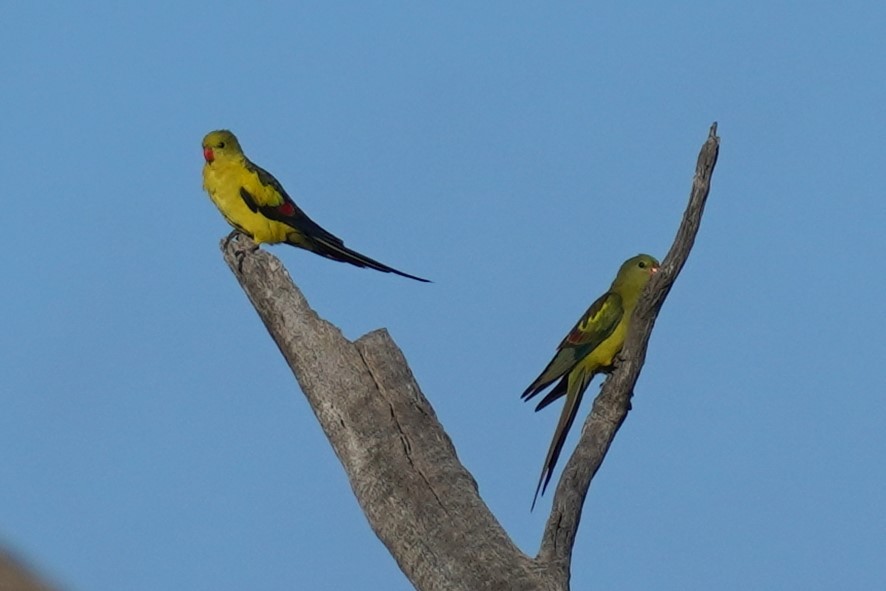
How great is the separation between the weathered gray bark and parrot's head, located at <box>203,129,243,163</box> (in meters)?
2.84

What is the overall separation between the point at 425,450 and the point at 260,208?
3.35m

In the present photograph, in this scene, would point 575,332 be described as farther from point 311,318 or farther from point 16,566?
point 16,566

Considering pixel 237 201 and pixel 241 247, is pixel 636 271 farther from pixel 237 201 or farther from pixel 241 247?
pixel 237 201

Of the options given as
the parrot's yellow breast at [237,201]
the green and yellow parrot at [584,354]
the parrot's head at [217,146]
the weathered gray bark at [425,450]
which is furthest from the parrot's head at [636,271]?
the parrot's head at [217,146]

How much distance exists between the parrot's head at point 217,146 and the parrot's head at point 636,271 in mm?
3213

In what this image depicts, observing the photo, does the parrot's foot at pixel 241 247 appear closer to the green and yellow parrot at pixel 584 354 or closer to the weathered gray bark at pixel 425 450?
the weathered gray bark at pixel 425 450

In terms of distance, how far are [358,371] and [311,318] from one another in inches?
20.3

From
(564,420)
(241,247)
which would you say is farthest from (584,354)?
(241,247)

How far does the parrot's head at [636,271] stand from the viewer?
30.7 ft

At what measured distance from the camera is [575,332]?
8.88 metres

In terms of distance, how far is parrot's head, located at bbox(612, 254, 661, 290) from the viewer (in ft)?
30.7

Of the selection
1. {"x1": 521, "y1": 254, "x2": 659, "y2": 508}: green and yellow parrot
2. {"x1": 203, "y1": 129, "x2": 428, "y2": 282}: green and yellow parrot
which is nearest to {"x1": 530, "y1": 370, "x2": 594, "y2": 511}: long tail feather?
{"x1": 521, "y1": 254, "x2": 659, "y2": 508}: green and yellow parrot

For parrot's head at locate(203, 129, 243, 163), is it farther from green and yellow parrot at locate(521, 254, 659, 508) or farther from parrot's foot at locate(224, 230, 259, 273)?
green and yellow parrot at locate(521, 254, 659, 508)

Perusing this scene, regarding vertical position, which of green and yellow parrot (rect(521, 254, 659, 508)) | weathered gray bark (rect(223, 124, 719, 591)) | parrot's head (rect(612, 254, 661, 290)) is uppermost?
parrot's head (rect(612, 254, 661, 290))
